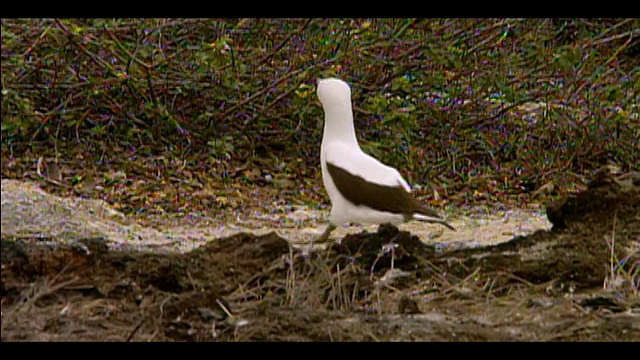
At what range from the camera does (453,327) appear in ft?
8.94

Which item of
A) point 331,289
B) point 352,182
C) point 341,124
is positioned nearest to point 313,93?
point 341,124

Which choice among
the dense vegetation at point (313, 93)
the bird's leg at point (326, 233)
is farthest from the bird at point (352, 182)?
the dense vegetation at point (313, 93)

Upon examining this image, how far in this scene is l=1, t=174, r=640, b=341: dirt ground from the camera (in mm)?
2668

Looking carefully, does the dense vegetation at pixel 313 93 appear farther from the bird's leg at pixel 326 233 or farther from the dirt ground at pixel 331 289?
the dirt ground at pixel 331 289

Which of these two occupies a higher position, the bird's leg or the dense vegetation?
the dense vegetation

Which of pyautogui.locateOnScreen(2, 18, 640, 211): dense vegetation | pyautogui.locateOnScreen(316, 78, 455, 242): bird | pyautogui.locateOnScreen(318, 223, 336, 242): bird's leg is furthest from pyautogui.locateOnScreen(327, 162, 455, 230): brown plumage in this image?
pyautogui.locateOnScreen(2, 18, 640, 211): dense vegetation

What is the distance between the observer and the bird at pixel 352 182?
3.01 metres

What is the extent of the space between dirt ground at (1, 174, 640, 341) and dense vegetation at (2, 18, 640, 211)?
Answer: 573 millimetres

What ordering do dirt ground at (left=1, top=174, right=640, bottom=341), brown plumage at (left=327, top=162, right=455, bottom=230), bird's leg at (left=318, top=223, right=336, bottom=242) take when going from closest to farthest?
dirt ground at (left=1, top=174, right=640, bottom=341) → brown plumage at (left=327, top=162, right=455, bottom=230) → bird's leg at (left=318, top=223, right=336, bottom=242)

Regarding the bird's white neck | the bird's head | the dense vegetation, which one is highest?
the dense vegetation

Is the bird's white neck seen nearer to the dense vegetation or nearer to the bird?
the bird

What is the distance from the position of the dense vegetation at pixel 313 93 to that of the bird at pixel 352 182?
1.53 ft

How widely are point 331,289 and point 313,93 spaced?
3.57ft
